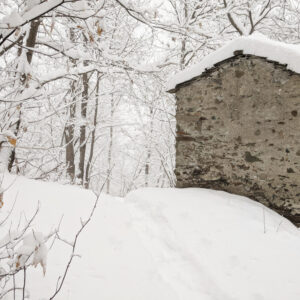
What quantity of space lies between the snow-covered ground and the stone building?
1.10ft

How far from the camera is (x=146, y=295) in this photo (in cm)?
229

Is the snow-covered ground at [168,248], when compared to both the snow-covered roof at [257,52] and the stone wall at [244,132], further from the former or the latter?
the snow-covered roof at [257,52]

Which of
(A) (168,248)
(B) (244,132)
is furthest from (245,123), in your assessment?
(A) (168,248)

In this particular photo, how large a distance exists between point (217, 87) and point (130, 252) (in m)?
2.99

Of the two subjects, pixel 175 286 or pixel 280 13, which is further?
pixel 280 13

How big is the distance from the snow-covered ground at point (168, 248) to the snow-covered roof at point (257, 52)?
6.68 feet

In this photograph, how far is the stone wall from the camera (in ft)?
12.5

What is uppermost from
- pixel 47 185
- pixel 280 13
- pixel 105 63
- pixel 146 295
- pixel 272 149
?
pixel 280 13

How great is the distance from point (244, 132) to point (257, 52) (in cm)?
118

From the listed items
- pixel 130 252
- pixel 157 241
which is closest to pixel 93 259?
pixel 130 252

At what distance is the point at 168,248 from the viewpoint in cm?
314

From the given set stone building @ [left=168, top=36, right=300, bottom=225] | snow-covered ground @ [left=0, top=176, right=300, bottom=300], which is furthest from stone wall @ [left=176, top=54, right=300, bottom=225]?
snow-covered ground @ [left=0, top=176, right=300, bottom=300]

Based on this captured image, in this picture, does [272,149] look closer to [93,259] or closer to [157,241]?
[157,241]

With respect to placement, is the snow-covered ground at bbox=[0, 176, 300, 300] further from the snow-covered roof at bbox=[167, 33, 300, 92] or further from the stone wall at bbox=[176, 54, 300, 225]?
the snow-covered roof at bbox=[167, 33, 300, 92]
